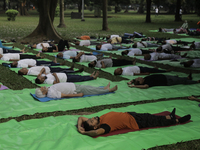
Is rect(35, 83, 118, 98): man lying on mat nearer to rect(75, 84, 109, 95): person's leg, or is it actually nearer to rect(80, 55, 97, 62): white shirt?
rect(75, 84, 109, 95): person's leg

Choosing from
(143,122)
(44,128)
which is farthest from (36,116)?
(143,122)

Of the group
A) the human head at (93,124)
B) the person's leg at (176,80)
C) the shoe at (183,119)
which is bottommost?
the shoe at (183,119)

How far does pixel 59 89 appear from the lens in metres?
6.28

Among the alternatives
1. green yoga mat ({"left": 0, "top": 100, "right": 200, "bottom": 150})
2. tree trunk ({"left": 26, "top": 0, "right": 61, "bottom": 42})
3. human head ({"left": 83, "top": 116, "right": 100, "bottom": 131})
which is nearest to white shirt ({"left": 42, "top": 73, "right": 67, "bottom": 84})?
green yoga mat ({"left": 0, "top": 100, "right": 200, "bottom": 150})

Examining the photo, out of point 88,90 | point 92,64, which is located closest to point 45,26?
point 92,64

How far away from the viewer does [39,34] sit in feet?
53.2

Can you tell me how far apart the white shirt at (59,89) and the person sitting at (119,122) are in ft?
5.80

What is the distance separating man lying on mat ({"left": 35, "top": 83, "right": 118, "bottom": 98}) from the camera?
243 inches

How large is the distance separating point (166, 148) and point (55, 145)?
1.74 meters

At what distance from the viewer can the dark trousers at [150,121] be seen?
15.1 ft

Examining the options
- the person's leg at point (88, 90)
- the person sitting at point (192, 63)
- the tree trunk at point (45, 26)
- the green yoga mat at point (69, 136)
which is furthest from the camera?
the tree trunk at point (45, 26)

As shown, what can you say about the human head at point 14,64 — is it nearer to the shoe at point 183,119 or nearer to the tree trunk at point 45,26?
the shoe at point 183,119

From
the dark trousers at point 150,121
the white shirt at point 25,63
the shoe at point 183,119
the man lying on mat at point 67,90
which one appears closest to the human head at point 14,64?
the white shirt at point 25,63

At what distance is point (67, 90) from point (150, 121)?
8.02ft
